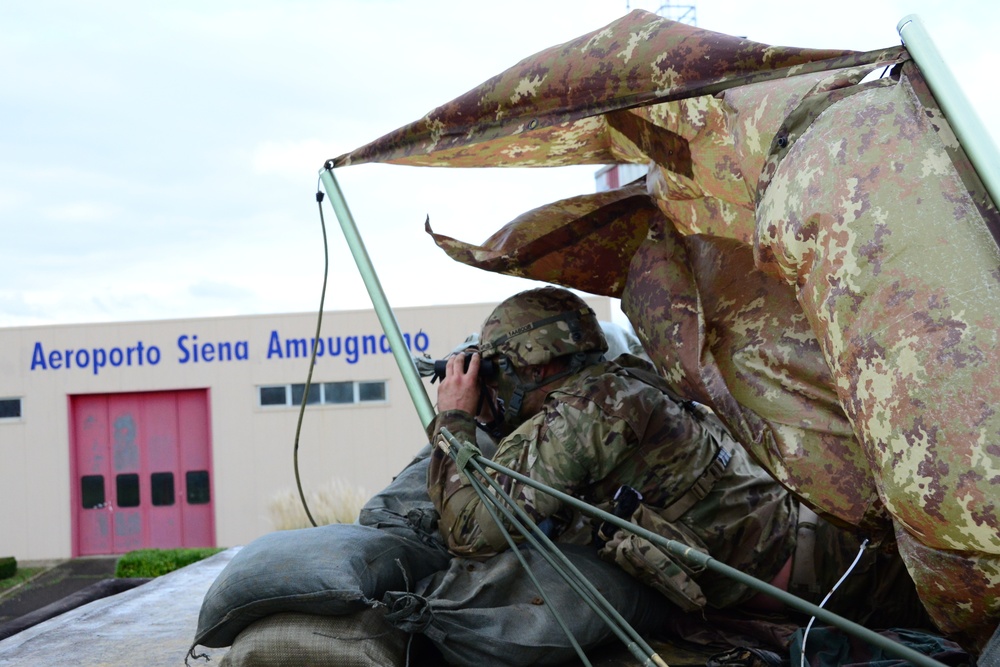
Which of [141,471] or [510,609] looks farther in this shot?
[141,471]

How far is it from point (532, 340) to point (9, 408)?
14012 mm

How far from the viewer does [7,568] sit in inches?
495

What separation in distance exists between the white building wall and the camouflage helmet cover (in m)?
11.4

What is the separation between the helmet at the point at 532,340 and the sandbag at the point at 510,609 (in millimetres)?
545

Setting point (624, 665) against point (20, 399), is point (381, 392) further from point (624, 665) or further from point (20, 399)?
point (624, 665)

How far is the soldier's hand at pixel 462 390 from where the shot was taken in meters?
3.06

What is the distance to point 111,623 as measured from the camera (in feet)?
12.6

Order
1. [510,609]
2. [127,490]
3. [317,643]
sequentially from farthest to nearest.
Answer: [127,490]
[510,609]
[317,643]

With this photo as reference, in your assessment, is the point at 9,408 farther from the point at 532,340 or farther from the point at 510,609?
the point at 510,609

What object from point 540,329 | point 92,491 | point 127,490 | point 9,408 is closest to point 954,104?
point 540,329

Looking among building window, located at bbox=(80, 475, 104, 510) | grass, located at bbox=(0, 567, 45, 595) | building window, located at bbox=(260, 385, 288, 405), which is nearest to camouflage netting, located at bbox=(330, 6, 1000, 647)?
grass, located at bbox=(0, 567, 45, 595)

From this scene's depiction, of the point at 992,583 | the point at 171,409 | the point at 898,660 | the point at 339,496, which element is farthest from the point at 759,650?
the point at 171,409

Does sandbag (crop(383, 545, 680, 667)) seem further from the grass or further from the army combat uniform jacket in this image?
the grass

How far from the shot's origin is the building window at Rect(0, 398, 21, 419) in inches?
582
